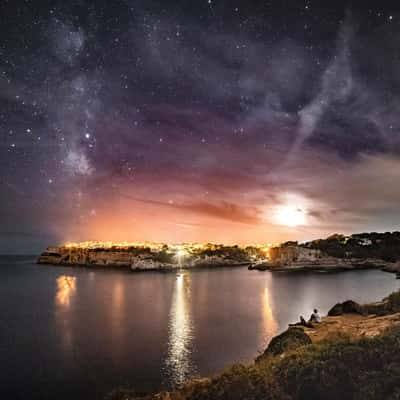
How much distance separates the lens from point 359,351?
11359 mm

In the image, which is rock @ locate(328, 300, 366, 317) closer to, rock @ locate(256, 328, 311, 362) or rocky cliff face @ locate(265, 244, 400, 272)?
rock @ locate(256, 328, 311, 362)

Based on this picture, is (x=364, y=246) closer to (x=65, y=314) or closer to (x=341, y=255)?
(x=341, y=255)

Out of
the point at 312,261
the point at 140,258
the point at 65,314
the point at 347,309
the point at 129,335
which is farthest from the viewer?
the point at 140,258

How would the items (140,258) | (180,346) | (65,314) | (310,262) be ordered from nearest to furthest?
(180,346) < (65,314) < (310,262) < (140,258)

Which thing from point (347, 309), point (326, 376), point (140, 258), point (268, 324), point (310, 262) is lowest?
point (140, 258)

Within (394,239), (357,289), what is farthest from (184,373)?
(394,239)

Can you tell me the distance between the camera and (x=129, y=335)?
104ft

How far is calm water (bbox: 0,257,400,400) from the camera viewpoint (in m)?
20.6

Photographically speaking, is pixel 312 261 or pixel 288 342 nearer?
pixel 288 342

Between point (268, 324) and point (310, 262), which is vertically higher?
point (310, 262)

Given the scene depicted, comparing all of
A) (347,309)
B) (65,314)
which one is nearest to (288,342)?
(347,309)

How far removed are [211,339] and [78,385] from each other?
12.6 m

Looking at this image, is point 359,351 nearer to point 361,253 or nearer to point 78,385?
point 78,385

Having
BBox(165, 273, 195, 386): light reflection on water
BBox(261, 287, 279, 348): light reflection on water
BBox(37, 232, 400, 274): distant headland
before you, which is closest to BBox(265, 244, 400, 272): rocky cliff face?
BBox(37, 232, 400, 274): distant headland
